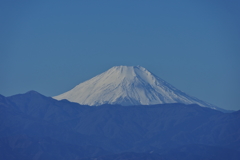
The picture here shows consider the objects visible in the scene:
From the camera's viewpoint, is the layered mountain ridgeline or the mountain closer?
the layered mountain ridgeline

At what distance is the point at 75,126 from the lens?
577ft

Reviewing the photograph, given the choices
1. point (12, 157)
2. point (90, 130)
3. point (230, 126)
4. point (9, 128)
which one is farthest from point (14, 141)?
point (230, 126)

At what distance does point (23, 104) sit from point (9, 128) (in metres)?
22.7

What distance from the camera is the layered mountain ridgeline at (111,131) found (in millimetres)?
142625

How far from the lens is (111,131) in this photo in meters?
172

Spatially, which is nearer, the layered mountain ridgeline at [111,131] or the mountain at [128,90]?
the layered mountain ridgeline at [111,131]

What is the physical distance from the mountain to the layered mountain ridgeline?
6.38 metres

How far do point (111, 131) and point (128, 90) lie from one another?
65.1 ft

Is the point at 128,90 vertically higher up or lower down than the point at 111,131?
higher up

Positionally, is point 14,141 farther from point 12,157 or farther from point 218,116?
point 218,116

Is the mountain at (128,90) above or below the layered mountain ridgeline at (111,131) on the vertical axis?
above

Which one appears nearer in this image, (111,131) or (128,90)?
(111,131)

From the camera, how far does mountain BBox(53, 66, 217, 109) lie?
189 meters

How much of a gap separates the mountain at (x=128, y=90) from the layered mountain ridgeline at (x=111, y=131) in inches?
251
